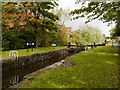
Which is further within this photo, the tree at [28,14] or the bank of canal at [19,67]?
the tree at [28,14]

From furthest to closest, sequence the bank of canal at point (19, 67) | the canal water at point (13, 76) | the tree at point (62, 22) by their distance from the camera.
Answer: the tree at point (62, 22) → the bank of canal at point (19, 67) → the canal water at point (13, 76)

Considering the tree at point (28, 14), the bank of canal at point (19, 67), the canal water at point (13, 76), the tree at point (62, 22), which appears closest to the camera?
the canal water at point (13, 76)

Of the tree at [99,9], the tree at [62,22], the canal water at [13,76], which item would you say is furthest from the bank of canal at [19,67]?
the tree at [62,22]

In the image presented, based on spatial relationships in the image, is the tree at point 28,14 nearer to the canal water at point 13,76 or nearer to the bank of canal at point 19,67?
the bank of canal at point 19,67

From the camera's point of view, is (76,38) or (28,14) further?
(76,38)

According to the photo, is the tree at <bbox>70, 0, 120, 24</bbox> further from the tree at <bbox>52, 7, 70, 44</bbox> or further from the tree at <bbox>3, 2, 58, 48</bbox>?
the tree at <bbox>52, 7, 70, 44</bbox>

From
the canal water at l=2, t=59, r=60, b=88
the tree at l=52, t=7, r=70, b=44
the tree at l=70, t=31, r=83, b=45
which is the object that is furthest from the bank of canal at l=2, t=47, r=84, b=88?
the tree at l=70, t=31, r=83, b=45

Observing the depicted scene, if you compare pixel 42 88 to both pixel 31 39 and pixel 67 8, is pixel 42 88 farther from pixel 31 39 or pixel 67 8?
pixel 67 8

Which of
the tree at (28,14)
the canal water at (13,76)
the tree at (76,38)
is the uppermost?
the tree at (28,14)

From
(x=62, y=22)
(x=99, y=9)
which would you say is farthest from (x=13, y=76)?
(x=62, y=22)

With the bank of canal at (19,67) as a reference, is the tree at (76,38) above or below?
above

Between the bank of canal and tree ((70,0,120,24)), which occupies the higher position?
tree ((70,0,120,24))

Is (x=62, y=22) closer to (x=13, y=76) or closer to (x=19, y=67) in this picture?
(x=19, y=67)

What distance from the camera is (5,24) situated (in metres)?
14.2
